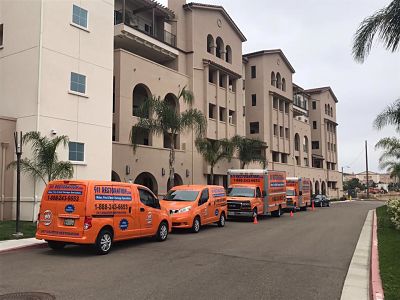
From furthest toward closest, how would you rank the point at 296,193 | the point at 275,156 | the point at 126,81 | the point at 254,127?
the point at 275,156, the point at 254,127, the point at 296,193, the point at 126,81

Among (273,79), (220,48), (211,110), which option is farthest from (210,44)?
(273,79)

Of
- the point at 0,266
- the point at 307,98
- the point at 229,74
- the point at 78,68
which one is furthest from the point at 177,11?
the point at 307,98

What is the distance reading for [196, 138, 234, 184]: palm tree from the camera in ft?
107

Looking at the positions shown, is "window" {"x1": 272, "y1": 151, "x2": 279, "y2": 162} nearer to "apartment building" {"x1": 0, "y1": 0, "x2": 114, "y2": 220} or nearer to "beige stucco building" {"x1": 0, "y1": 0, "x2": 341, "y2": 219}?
"beige stucco building" {"x1": 0, "y1": 0, "x2": 341, "y2": 219}

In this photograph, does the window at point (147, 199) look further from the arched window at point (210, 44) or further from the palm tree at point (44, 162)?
the arched window at point (210, 44)

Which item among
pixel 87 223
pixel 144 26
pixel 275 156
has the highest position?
pixel 144 26

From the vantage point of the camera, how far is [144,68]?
30.0m

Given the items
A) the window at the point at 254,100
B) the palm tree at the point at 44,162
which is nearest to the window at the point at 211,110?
the window at the point at 254,100

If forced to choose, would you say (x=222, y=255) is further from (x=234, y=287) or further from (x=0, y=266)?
(x=0, y=266)

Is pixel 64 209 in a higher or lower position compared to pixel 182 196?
lower

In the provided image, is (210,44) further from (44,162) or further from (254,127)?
(44,162)

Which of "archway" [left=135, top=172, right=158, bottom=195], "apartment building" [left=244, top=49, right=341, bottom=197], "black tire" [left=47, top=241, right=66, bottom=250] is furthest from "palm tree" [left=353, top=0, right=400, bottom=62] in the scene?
"apartment building" [left=244, top=49, right=341, bottom=197]

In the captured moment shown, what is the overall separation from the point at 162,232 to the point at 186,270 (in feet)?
17.0

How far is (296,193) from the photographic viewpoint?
38250 millimetres
